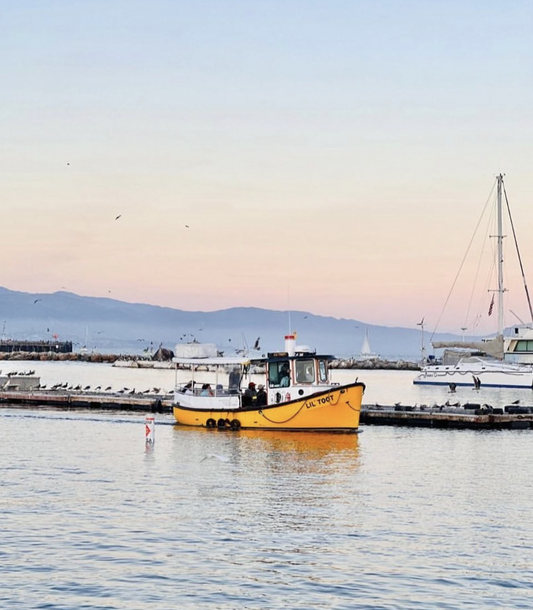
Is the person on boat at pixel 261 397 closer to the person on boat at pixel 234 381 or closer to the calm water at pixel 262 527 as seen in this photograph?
the person on boat at pixel 234 381

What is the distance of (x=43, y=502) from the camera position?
27.6m

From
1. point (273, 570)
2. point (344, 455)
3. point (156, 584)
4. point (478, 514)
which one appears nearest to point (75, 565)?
point (156, 584)

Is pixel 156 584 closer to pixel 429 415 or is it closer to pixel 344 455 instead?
pixel 344 455

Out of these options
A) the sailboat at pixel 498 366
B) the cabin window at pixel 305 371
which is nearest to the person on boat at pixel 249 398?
the cabin window at pixel 305 371

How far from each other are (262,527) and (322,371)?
23789 mm

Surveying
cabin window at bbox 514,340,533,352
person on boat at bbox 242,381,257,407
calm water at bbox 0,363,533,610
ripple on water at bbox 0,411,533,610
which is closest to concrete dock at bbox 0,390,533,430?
person on boat at bbox 242,381,257,407

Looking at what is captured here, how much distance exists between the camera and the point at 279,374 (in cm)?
4831

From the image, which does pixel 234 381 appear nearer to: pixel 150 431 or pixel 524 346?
pixel 150 431

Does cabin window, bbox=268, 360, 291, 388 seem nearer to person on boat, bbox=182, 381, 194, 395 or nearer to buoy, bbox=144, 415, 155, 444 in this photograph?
person on boat, bbox=182, 381, 194, 395

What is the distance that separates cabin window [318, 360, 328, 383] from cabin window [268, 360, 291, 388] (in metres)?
1.60

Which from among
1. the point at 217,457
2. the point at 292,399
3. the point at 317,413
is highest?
the point at 292,399

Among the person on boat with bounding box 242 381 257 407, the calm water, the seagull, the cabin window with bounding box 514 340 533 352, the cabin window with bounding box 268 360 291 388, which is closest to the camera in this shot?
the calm water

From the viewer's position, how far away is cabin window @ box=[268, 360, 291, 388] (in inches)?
1895

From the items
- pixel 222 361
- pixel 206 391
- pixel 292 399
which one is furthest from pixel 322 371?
pixel 206 391
